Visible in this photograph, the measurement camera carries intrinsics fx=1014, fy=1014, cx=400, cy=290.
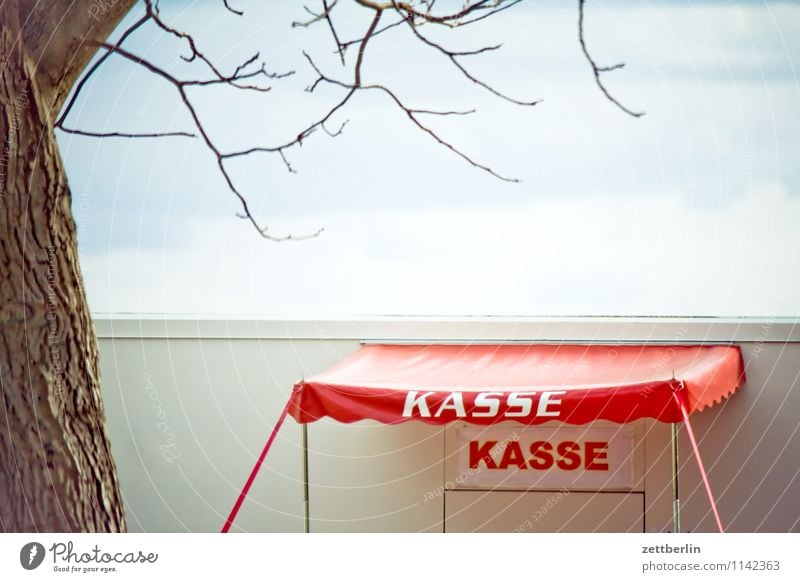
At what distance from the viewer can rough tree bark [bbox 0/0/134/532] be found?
220 centimetres

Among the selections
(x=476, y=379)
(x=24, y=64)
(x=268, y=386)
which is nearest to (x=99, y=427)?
(x=24, y=64)

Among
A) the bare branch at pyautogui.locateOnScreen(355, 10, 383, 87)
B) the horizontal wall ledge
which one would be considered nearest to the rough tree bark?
the bare branch at pyautogui.locateOnScreen(355, 10, 383, 87)

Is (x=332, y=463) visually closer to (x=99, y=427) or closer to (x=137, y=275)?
(x=137, y=275)

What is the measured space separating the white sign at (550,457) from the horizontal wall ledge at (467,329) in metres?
0.43

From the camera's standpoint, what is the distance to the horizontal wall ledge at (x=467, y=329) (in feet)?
15.0

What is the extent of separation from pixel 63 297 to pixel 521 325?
283cm

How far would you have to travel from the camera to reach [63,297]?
2.20 metres

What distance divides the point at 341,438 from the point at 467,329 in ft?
2.63

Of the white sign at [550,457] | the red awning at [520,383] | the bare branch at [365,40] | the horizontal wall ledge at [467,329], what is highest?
the bare branch at [365,40]
